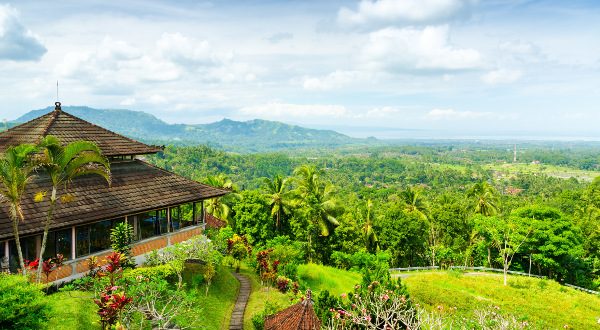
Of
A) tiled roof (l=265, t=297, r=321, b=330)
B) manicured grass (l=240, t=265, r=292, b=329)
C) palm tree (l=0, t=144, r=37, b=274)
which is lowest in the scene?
manicured grass (l=240, t=265, r=292, b=329)

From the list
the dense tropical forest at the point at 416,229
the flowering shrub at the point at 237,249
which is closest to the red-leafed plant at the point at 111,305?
the flowering shrub at the point at 237,249

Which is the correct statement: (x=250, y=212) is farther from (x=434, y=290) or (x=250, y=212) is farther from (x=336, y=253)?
(x=434, y=290)

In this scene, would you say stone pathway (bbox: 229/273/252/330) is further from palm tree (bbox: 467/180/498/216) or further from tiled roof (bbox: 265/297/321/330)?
palm tree (bbox: 467/180/498/216)

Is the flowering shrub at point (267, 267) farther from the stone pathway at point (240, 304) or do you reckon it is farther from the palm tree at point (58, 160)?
the palm tree at point (58, 160)

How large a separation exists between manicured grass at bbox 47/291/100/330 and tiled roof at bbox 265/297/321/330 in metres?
5.53

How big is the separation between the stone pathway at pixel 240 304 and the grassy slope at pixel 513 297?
8763 mm

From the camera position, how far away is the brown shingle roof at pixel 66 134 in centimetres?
1808

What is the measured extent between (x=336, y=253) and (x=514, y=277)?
14.7 metres

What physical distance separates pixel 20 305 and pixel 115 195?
8238mm

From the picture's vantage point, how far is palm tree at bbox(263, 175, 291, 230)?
36.2 meters

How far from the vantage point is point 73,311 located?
43.8ft

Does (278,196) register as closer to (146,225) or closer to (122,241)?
(146,225)

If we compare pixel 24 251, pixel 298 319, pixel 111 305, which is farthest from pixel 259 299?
pixel 24 251

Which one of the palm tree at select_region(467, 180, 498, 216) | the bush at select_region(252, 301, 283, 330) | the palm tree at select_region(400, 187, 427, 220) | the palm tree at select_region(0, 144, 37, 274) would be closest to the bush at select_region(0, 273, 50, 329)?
the palm tree at select_region(0, 144, 37, 274)
